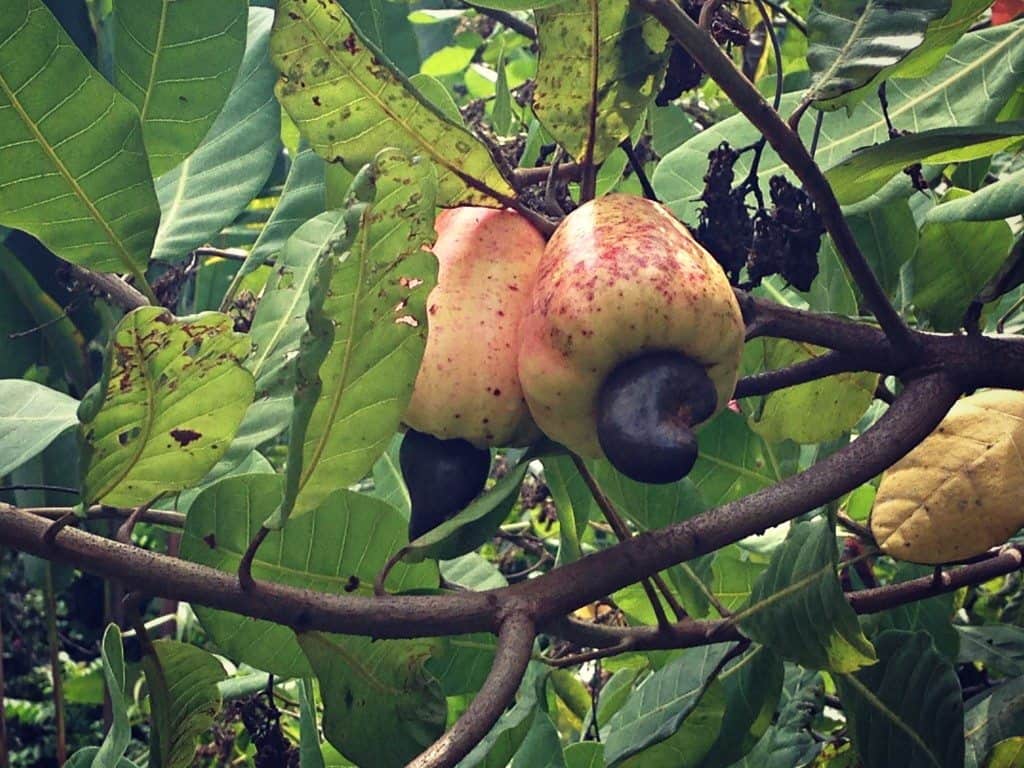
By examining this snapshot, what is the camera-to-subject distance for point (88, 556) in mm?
837

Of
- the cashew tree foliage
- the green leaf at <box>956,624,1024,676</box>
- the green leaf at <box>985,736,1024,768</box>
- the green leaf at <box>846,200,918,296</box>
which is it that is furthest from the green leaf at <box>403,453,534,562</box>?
the green leaf at <box>956,624,1024,676</box>

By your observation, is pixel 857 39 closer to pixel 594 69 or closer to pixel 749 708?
pixel 594 69

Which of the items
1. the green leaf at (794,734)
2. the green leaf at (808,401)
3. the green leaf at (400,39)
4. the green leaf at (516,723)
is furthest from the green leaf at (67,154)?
the green leaf at (794,734)

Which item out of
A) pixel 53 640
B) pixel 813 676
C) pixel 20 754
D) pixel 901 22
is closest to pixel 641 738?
pixel 813 676

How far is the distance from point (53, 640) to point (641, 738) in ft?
3.80

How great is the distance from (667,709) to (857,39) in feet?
1.92

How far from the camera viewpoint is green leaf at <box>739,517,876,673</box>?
3.11ft

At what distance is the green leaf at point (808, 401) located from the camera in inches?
44.8

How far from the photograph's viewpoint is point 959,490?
108 centimetres

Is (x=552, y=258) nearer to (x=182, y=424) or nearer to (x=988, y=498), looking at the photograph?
(x=182, y=424)

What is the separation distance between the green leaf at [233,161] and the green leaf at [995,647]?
908mm

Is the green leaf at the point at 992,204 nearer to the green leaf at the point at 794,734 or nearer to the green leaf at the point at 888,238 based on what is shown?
the green leaf at the point at 888,238

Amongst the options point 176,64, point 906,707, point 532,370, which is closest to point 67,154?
point 176,64

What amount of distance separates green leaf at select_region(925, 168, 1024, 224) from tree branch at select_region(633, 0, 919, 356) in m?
0.11
